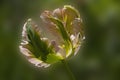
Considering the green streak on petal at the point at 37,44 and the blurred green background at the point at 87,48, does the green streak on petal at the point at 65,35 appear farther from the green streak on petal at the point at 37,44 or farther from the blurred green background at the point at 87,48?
the blurred green background at the point at 87,48

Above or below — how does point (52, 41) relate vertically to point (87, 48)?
below

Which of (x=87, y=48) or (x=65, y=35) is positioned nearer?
(x=65, y=35)

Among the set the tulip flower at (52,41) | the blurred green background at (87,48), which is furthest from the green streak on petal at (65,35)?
Result: the blurred green background at (87,48)

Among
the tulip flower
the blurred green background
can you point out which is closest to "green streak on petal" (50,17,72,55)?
the tulip flower

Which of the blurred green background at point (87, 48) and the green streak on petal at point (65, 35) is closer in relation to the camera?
the green streak on petal at point (65, 35)

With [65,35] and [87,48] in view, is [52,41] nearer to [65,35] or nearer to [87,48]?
[65,35]

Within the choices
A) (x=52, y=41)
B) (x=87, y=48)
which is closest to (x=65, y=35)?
(x=52, y=41)

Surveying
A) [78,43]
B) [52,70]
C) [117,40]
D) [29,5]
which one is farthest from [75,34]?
[29,5]

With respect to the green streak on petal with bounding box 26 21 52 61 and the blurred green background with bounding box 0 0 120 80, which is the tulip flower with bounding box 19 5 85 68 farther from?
the blurred green background with bounding box 0 0 120 80

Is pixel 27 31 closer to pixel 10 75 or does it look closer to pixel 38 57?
pixel 38 57
